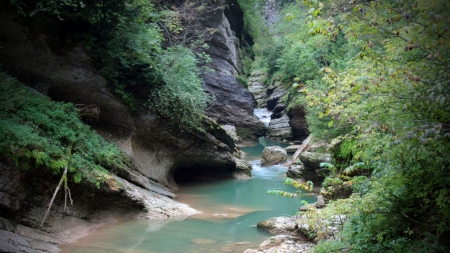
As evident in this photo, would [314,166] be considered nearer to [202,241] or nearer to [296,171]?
[296,171]

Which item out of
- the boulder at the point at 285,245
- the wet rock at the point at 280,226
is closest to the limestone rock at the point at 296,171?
the wet rock at the point at 280,226

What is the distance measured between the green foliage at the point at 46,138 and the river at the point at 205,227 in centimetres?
168

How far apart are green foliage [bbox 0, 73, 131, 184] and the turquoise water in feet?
5.57

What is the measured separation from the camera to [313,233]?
7.76 metres

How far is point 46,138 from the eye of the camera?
8922 millimetres

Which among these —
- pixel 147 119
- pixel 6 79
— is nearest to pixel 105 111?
pixel 147 119

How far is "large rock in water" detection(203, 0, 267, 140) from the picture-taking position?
27.8 meters

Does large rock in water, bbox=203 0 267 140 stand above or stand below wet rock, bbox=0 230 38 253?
above

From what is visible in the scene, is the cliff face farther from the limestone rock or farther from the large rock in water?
the large rock in water

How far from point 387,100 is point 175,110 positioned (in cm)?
997

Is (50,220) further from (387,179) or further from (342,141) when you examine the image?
(342,141)

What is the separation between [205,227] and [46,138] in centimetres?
492

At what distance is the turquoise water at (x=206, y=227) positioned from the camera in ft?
27.7

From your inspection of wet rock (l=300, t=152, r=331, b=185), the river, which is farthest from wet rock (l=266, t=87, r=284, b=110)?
the river
